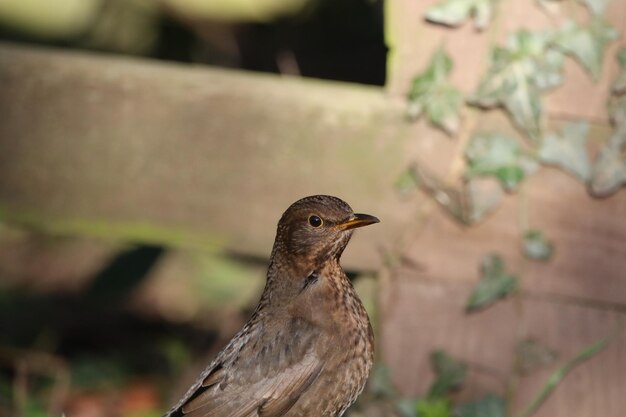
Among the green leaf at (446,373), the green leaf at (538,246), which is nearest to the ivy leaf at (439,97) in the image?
the green leaf at (538,246)

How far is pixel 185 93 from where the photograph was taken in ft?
13.9

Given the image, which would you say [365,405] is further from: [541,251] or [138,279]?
[138,279]

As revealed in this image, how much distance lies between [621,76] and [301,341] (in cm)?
139

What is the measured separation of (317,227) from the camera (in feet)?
11.9

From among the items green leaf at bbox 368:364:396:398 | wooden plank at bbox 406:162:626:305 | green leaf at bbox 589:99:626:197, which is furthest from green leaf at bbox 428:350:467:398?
green leaf at bbox 589:99:626:197

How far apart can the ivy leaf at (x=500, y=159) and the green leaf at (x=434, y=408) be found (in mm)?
788

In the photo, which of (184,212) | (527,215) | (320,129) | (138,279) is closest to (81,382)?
(138,279)

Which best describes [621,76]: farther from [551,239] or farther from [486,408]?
[486,408]

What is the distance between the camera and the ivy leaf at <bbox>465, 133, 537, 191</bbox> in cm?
399

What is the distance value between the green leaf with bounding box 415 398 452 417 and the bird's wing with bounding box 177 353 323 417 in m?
0.68

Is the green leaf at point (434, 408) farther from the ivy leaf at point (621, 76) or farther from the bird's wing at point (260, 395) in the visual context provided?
the ivy leaf at point (621, 76)

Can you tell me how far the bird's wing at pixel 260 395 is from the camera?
3.56m

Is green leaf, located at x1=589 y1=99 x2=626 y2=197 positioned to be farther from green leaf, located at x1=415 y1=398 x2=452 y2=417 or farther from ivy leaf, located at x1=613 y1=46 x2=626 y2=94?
green leaf, located at x1=415 y1=398 x2=452 y2=417

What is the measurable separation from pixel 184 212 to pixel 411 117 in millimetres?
902
